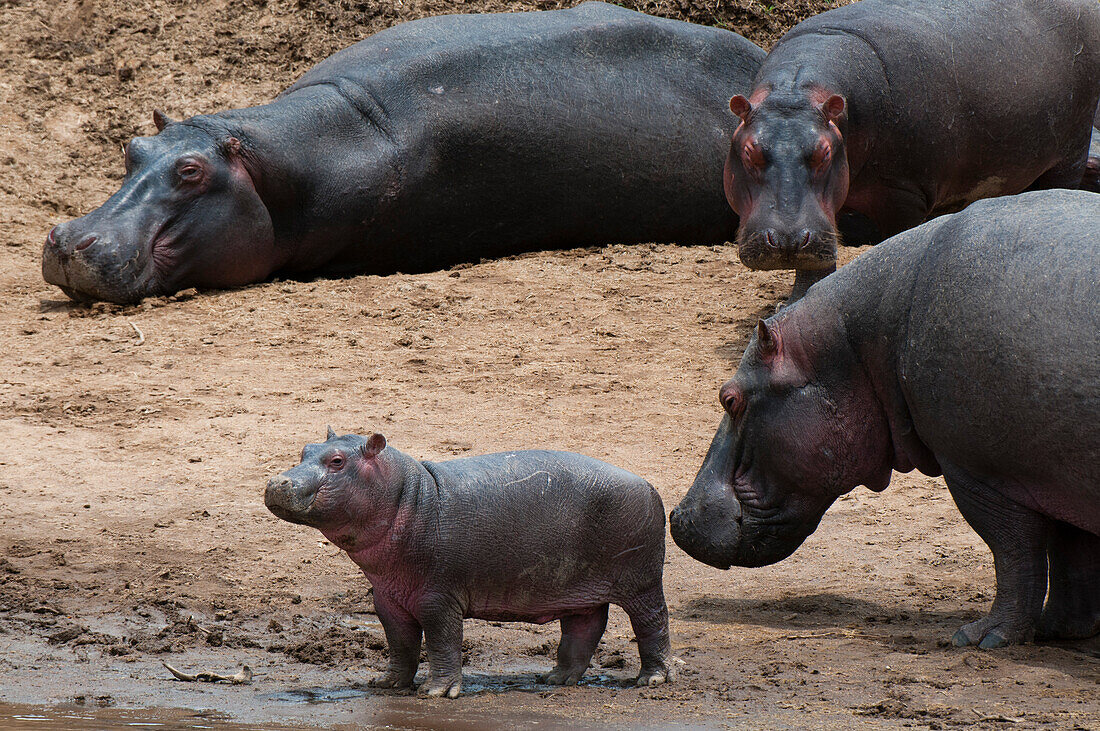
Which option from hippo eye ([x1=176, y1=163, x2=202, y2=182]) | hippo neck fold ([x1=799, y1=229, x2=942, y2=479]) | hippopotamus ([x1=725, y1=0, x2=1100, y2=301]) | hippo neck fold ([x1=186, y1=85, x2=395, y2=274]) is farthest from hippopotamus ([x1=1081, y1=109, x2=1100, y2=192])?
hippo eye ([x1=176, y1=163, x2=202, y2=182])

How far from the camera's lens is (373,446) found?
14.3ft

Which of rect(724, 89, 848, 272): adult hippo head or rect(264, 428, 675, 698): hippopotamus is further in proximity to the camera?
rect(724, 89, 848, 272): adult hippo head

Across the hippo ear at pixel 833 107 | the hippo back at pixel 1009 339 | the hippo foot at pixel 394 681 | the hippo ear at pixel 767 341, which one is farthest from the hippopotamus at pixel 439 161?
the hippo back at pixel 1009 339

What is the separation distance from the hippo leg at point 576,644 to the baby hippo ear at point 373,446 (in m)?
0.83

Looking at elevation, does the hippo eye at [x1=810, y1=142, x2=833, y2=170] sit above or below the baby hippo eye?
above

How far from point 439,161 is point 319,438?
3287 mm

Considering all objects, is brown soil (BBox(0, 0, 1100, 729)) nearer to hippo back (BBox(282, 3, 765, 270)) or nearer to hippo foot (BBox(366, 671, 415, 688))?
hippo foot (BBox(366, 671, 415, 688))

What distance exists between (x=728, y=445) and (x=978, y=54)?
436 cm

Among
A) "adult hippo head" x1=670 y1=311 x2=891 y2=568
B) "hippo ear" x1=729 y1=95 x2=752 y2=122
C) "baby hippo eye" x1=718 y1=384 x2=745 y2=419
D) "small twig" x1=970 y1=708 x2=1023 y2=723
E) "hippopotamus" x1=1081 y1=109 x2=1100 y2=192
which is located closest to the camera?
"small twig" x1=970 y1=708 x2=1023 y2=723

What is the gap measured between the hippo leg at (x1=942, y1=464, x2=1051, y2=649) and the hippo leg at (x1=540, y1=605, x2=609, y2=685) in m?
1.12

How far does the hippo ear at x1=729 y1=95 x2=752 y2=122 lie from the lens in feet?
25.8

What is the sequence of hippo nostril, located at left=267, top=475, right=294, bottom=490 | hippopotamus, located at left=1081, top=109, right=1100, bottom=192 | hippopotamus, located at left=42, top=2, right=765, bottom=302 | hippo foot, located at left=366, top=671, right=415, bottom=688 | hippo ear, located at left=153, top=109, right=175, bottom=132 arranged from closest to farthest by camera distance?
hippo nostril, located at left=267, top=475, right=294, bottom=490 < hippo foot, located at left=366, top=671, right=415, bottom=688 < hippopotamus, located at left=42, top=2, right=765, bottom=302 < hippo ear, located at left=153, top=109, right=175, bottom=132 < hippopotamus, located at left=1081, top=109, right=1100, bottom=192

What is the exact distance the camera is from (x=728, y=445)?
528cm

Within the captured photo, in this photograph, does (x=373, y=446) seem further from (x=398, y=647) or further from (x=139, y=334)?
(x=139, y=334)
